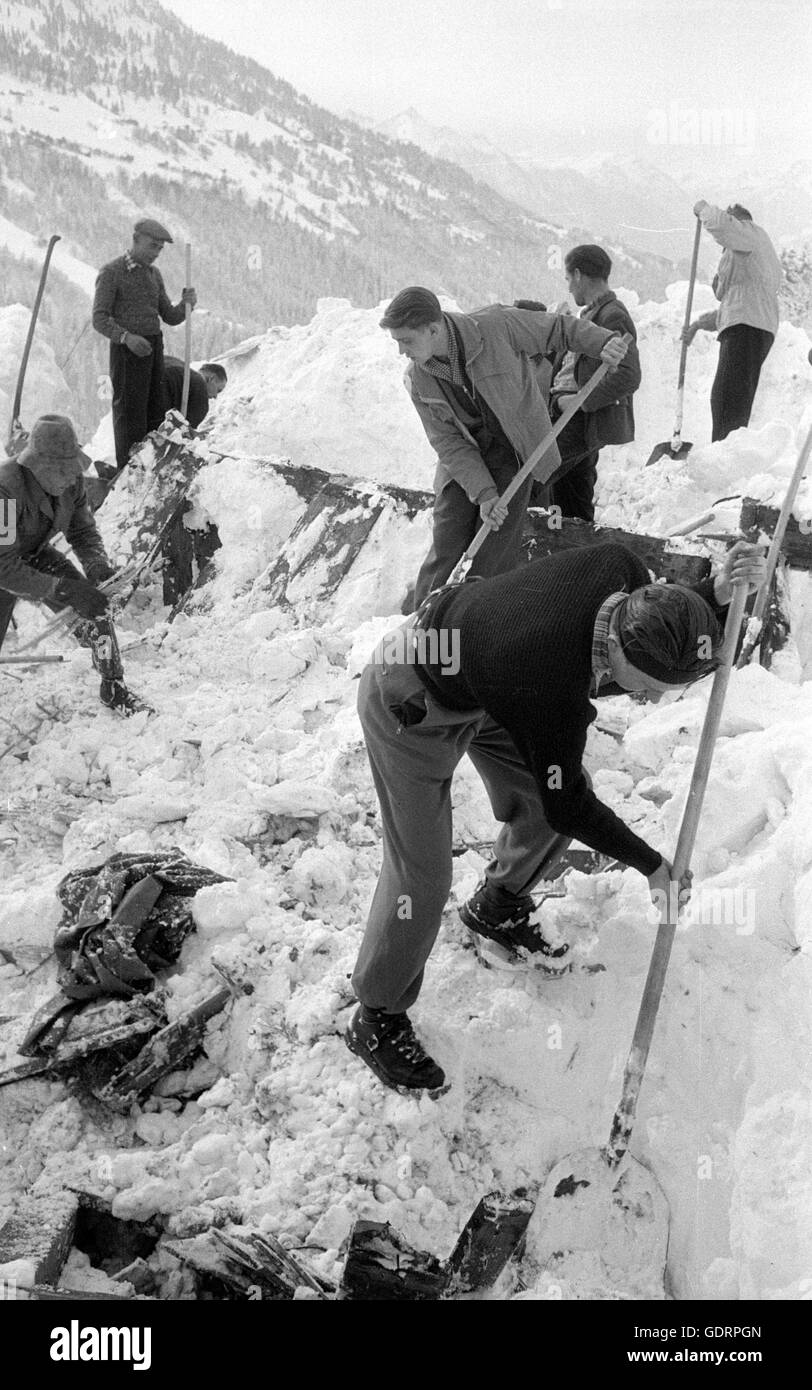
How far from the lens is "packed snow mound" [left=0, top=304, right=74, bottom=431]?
8633 millimetres

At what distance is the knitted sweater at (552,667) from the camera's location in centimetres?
193

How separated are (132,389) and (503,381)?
3267 millimetres

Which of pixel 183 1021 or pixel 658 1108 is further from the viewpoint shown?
pixel 183 1021

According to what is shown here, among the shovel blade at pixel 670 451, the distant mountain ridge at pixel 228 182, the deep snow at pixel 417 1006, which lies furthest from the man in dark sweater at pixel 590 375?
the distant mountain ridge at pixel 228 182

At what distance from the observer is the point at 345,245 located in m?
18.9

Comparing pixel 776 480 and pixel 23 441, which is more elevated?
pixel 776 480

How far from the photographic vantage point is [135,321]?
5664 mm

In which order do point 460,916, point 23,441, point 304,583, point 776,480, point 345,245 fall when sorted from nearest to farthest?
point 460,916 < point 776,480 < point 304,583 < point 23,441 < point 345,245

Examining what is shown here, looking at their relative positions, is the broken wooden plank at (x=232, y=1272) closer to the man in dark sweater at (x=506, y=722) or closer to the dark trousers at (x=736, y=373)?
the man in dark sweater at (x=506, y=722)

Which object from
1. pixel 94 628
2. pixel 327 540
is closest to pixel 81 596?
pixel 94 628

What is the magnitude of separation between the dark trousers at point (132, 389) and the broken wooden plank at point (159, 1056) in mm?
4132
